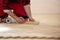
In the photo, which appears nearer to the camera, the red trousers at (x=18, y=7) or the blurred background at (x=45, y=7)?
the red trousers at (x=18, y=7)

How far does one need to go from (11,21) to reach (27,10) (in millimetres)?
236

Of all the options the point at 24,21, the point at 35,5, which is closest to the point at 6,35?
the point at 24,21

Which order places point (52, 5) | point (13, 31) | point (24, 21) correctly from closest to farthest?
point (13, 31)
point (24, 21)
point (52, 5)

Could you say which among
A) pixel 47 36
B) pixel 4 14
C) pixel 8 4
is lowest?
pixel 47 36

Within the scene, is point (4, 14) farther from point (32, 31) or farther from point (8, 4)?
point (32, 31)

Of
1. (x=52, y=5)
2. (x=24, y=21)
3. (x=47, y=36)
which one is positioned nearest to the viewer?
(x=47, y=36)

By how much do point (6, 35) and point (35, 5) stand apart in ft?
4.38

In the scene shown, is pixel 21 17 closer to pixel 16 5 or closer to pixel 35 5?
pixel 16 5

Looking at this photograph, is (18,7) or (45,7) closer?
(18,7)

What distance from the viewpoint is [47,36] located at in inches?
48.2

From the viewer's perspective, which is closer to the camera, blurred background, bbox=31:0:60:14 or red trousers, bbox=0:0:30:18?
red trousers, bbox=0:0:30:18

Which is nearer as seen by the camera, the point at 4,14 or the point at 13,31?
the point at 13,31

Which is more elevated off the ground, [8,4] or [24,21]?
[8,4]

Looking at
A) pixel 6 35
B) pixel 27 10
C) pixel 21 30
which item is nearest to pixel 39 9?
pixel 27 10
